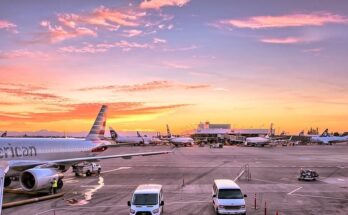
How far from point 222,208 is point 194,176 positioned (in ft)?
77.1

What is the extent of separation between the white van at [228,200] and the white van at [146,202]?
12.2 ft

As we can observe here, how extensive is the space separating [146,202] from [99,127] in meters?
29.1

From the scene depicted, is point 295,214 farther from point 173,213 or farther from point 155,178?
point 155,178

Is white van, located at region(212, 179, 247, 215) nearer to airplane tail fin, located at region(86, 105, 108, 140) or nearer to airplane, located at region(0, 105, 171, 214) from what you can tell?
airplane, located at region(0, 105, 171, 214)

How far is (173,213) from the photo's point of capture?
2747 centimetres

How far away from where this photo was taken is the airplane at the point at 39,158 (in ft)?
111

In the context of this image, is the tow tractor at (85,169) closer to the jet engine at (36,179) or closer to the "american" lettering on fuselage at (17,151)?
the "american" lettering on fuselage at (17,151)

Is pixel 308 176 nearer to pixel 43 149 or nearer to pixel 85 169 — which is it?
pixel 85 169

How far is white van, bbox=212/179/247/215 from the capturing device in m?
26.0

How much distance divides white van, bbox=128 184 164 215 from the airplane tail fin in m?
26.6

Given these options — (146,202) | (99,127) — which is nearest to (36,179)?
(146,202)

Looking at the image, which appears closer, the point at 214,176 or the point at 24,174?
the point at 24,174

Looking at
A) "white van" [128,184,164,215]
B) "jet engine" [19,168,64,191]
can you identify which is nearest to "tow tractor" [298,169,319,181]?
"white van" [128,184,164,215]

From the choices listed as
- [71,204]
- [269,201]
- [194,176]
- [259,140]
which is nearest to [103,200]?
[71,204]
